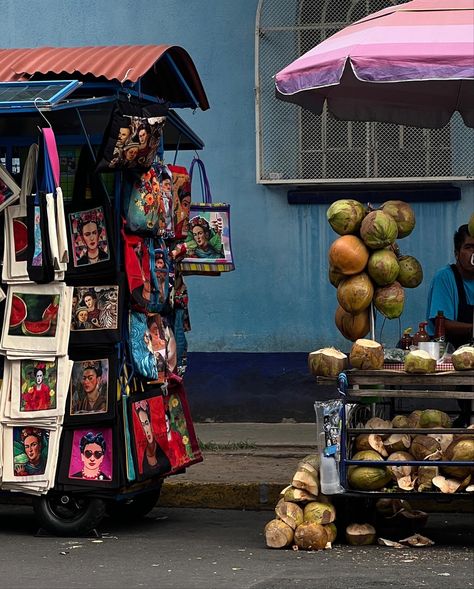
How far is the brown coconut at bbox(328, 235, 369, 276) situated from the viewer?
7.07m

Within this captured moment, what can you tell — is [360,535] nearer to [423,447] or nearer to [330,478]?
[330,478]

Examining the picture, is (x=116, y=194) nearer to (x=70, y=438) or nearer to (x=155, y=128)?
(x=155, y=128)

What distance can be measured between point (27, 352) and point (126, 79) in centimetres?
154

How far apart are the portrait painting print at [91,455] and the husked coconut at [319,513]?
3.53ft

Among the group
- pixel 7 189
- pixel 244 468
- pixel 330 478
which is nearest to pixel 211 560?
pixel 330 478

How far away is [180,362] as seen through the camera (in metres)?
8.20

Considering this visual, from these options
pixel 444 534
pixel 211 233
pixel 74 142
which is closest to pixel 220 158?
pixel 211 233

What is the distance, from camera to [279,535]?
22.7 feet

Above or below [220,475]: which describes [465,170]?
above

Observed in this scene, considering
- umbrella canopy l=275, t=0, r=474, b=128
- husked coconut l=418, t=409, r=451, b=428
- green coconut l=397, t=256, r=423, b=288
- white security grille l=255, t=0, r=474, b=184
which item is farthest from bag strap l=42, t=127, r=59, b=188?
white security grille l=255, t=0, r=474, b=184

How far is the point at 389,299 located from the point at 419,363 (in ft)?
1.64

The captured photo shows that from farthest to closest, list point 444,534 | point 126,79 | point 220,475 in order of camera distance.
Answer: point 220,475, point 444,534, point 126,79

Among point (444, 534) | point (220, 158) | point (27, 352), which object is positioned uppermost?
point (220, 158)

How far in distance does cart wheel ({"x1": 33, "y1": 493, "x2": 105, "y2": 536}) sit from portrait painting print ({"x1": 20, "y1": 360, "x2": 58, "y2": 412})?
501 millimetres
